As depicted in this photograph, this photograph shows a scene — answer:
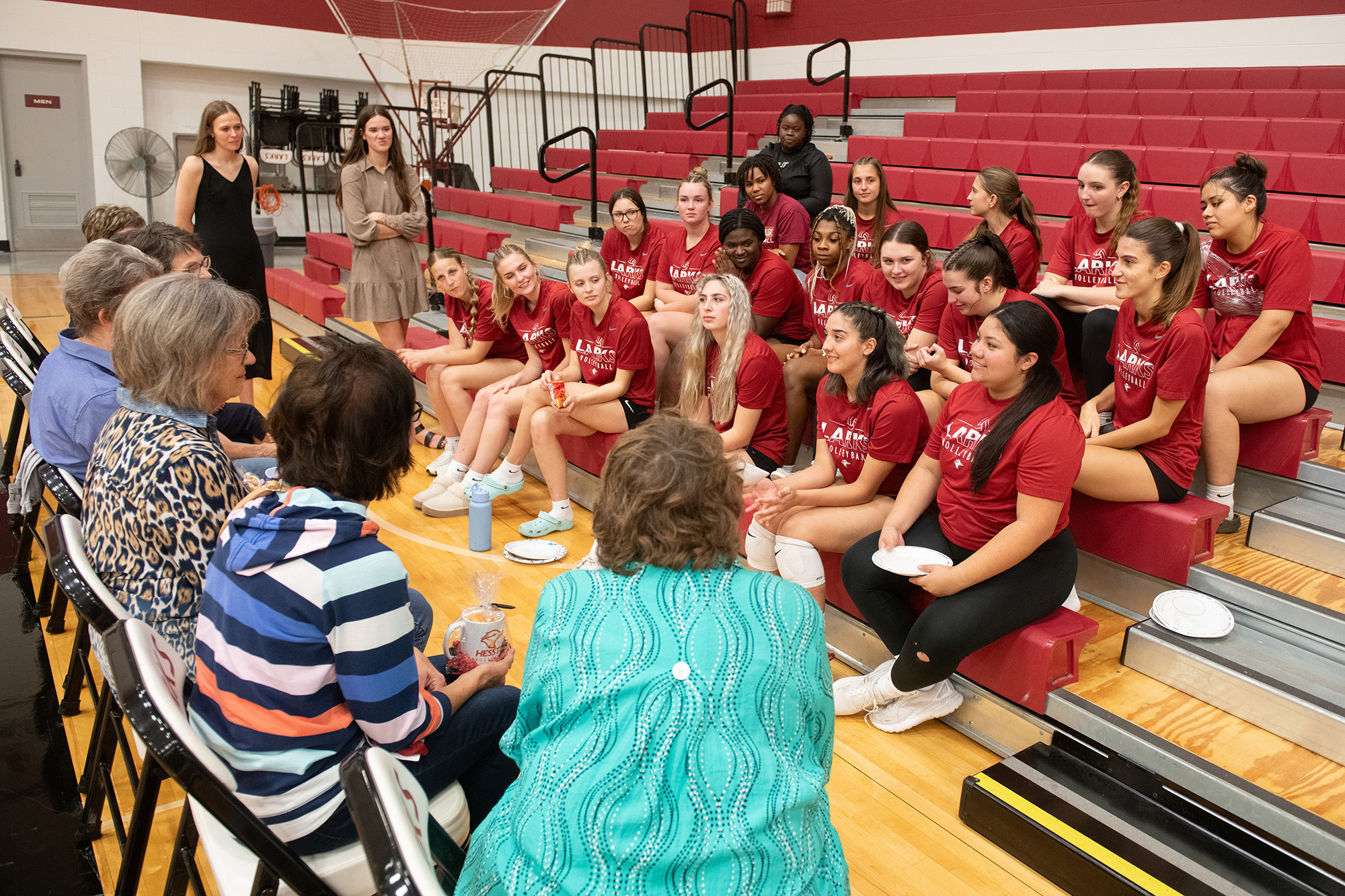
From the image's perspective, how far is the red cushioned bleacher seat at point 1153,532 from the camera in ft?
8.17

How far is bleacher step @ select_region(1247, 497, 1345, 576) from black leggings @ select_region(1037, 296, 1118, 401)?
0.62 m

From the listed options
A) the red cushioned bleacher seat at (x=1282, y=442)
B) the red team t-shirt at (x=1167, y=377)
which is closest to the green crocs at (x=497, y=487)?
the red team t-shirt at (x=1167, y=377)

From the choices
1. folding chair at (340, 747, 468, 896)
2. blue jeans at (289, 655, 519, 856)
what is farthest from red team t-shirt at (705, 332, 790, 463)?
folding chair at (340, 747, 468, 896)

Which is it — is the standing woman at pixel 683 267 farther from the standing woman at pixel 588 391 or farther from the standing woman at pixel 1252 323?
the standing woman at pixel 1252 323

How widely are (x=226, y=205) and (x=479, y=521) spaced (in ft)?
5.91

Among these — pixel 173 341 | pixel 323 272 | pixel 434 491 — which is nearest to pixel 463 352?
pixel 434 491

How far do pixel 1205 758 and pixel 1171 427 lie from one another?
92 cm

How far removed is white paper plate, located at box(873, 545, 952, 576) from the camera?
→ 2.30 metres

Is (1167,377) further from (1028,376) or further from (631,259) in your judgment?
(631,259)

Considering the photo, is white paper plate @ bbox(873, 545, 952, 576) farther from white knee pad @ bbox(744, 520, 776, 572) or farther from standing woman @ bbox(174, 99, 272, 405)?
standing woman @ bbox(174, 99, 272, 405)

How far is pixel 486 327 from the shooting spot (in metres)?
4.26

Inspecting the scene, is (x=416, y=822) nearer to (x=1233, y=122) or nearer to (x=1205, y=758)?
(x=1205, y=758)

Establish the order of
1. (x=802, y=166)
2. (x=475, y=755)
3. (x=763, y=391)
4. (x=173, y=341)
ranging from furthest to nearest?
1. (x=802, y=166)
2. (x=763, y=391)
3. (x=173, y=341)
4. (x=475, y=755)

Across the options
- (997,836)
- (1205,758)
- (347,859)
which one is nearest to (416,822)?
(347,859)
